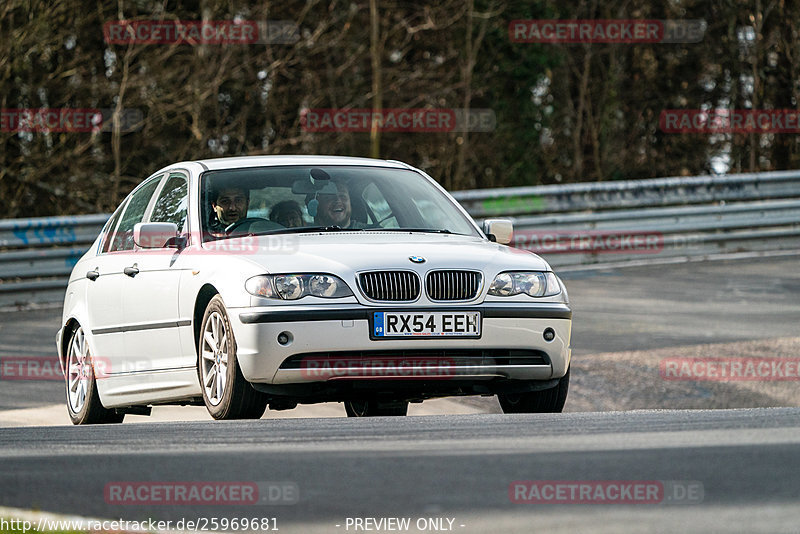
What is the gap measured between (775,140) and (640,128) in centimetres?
586

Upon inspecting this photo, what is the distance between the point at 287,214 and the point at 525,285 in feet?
4.99

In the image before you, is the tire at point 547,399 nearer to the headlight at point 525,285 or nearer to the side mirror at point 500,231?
the headlight at point 525,285

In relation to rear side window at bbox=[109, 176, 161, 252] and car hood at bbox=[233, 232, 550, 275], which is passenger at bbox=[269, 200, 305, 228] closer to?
car hood at bbox=[233, 232, 550, 275]

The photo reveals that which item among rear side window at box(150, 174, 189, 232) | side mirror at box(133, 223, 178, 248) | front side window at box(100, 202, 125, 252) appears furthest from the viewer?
front side window at box(100, 202, 125, 252)

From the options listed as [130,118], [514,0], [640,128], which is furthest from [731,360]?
[640,128]

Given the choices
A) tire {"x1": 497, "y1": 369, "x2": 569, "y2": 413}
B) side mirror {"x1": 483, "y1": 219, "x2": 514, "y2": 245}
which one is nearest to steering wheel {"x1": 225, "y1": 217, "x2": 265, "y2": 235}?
side mirror {"x1": 483, "y1": 219, "x2": 514, "y2": 245}

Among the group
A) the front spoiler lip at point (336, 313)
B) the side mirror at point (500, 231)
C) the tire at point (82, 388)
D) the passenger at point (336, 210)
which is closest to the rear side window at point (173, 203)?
the passenger at point (336, 210)

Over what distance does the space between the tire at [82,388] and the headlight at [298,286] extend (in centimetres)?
220

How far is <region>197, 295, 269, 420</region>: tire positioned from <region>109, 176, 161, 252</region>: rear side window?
5.27ft

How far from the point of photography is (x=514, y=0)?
37.0 meters

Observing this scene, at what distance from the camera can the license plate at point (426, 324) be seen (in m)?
7.56

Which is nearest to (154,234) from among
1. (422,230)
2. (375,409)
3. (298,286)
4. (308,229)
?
(308,229)

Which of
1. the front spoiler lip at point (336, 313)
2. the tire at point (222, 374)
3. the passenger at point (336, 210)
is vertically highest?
the passenger at point (336, 210)

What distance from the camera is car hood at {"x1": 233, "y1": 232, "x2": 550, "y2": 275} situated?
7.64 metres
